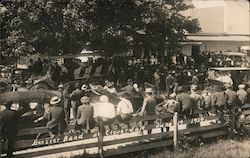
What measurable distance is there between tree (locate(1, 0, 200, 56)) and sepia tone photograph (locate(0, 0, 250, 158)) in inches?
1.3

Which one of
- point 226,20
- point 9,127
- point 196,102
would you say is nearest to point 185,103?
point 196,102

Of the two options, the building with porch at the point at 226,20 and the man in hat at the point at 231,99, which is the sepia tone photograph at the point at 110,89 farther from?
the building with porch at the point at 226,20

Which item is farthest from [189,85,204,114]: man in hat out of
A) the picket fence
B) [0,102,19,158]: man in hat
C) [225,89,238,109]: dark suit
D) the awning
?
the awning

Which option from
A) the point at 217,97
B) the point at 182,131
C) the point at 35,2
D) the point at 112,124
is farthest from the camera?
the point at 35,2

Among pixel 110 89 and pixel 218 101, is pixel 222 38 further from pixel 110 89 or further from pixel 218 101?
pixel 218 101

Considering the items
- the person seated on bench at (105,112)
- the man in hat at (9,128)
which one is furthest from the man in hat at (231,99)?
the man in hat at (9,128)

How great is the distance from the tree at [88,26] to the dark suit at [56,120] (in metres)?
3.60

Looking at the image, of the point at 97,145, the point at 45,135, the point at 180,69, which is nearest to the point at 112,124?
the point at 97,145

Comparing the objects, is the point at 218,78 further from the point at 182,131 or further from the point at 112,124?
the point at 112,124

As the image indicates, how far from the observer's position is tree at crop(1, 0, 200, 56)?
33.5 feet

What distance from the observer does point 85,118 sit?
7.02 m

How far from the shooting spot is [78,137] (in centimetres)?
Result: 678

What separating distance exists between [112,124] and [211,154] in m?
1.83

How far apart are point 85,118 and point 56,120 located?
0.53 metres
